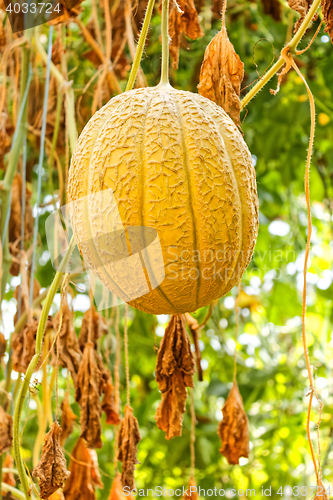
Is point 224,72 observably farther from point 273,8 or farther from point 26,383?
point 273,8

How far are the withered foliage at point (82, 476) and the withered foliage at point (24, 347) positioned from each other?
0.23 metres

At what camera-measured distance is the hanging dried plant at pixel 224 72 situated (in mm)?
840

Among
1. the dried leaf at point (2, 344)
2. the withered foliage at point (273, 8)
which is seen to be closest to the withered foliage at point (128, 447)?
the dried leaf at point (2, 344)

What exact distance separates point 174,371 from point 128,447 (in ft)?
0.59

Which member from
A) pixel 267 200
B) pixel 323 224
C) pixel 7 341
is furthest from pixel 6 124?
pixel 323 224

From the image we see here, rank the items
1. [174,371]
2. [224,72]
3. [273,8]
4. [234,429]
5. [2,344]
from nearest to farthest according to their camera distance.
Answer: [224,72]
[174,371]
[234,429]
[2,344]
[273,8]

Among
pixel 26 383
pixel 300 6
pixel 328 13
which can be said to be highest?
pixel 300 6

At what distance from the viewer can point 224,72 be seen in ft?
2.76

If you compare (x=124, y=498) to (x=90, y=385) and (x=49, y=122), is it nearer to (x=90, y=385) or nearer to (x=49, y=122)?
(x=90, y=385)

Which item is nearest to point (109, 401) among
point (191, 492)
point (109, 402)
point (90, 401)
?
point (109, 402)

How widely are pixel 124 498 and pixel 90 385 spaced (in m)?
0.28

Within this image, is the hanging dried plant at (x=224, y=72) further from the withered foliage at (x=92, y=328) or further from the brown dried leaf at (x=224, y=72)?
the withered foliage at (x=92, y=328)

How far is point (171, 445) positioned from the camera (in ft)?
6.54

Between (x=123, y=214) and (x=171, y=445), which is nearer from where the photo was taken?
(x=123, y=214)
